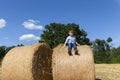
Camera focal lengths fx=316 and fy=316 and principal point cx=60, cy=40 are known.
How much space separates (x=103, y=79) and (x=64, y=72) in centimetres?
403

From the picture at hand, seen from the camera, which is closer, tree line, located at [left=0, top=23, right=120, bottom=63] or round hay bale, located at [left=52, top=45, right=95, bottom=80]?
round hay bale, located at [left=52, top=45, right=95, bottom=80]

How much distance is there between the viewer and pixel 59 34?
206 feet

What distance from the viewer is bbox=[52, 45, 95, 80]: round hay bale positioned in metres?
12.2

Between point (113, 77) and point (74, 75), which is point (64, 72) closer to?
point (74, 75)

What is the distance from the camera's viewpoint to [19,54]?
41.2 ft

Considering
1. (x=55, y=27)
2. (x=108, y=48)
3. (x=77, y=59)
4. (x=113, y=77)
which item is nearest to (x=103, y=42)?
(x=108, y=48)

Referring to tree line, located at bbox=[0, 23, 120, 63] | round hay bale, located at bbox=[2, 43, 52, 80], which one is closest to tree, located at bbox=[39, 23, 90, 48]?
tree line, located at bbox=[0, 23, 120, 63]

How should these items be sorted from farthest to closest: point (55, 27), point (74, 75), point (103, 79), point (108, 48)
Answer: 1. point (108, 48)
2. point (55, 27)
3. point (103, 79)
4. point (74, 75)

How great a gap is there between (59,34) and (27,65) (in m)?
50.6

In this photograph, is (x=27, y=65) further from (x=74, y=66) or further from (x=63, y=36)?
(x=63, y=36)


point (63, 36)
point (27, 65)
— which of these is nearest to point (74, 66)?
point (27, 65)

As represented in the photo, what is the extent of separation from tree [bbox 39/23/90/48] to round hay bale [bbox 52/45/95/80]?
151 feet

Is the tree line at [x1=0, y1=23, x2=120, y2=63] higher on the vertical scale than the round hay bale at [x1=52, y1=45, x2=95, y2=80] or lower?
higher

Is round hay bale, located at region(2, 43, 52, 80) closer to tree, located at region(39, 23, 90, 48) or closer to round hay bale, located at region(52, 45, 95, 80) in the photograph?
round hay bale, located at region(52, 45, 95, 80)
